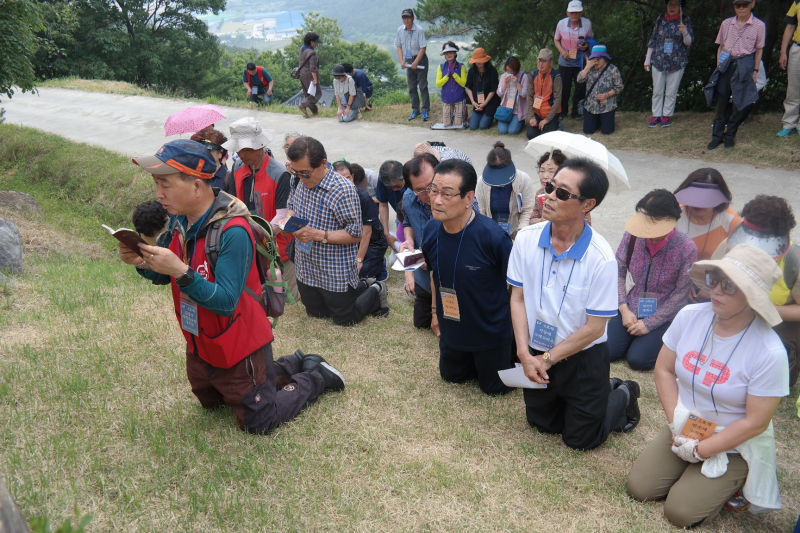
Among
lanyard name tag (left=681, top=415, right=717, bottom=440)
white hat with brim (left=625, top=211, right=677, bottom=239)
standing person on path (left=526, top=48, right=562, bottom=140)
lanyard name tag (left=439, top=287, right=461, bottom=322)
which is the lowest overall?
lanyard name tag (left=681, top=415, right=717, bottom=440)

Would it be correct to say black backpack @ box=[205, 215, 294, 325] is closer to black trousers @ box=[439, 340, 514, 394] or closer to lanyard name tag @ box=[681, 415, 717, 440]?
black trousers @ box=[439, 340, 514, 394]

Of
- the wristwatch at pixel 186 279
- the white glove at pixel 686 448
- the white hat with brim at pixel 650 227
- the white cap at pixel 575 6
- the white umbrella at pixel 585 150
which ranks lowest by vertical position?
the white glove at pixel 686 448

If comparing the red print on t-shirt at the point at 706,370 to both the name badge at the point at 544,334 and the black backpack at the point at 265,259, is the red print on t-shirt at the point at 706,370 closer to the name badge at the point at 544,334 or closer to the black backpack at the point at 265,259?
the name badge at the point at 544,334

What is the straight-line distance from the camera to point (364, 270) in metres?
6.52

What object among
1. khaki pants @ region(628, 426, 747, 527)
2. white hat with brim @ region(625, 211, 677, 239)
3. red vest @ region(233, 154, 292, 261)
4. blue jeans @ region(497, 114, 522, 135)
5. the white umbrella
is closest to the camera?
khaki pants @ region(628, 426, 747, 527)

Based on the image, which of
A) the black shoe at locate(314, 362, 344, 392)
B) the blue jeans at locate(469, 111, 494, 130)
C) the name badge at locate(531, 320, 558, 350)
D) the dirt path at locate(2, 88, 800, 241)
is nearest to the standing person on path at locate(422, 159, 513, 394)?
the name badge at locate(531, 320, 558, 350)

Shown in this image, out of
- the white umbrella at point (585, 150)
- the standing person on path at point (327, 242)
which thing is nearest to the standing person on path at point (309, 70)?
the standing person on path at point (327, 242)

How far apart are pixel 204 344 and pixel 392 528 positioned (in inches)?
57.5

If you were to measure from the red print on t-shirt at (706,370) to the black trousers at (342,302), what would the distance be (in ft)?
10.8

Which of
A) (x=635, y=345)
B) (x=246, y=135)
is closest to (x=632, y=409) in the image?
(x=635, y=345)

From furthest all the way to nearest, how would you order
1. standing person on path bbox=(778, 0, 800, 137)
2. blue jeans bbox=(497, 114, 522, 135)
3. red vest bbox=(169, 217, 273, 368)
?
blue jeans bbox=(497, 114, 522, 135), standing person on path bbox=(778, 0, 800, 137), red vest bbox=(169, 217, 273, 368)

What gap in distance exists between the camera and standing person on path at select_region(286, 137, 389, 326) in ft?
17.6

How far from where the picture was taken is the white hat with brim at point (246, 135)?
570 cm

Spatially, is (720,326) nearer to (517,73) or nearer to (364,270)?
(364,270)
